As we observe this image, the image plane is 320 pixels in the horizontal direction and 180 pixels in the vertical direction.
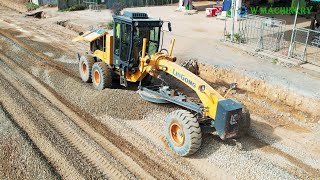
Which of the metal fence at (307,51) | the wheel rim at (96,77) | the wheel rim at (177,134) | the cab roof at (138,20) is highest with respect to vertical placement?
the cab roof at (138,20)

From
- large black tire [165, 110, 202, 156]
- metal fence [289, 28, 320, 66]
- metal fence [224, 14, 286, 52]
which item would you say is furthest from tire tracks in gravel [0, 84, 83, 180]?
metal fence [224, 14, 286, 52]

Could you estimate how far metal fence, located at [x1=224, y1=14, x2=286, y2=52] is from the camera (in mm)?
14406

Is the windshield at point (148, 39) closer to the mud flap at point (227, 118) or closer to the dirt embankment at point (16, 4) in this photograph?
the mud flap at point (227, 118)

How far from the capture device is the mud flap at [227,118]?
6.45m

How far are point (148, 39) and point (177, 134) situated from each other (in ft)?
9.89

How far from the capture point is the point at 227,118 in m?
A: 6.45

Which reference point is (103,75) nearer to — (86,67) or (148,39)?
(86,67)

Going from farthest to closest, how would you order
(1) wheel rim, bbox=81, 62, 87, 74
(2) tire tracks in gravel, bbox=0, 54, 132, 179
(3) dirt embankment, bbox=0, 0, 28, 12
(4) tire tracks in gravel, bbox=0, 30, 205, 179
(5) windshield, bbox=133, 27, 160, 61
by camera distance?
(3) dirt embankment, bbox=0, 0, 28, 12 < (1) wheel rim, bbox=81, 62, 87, 74 < (5) windshield, bbox=133, 27, 160, 61 < (2) tire tracks in gravel, bbox=0, 54, 132, 179 < (4) tire tracks in gravel, bbox=0, 30, 205, 179

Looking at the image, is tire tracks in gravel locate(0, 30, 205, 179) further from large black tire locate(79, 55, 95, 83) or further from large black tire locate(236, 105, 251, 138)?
large black tire locate(236, 105, 251, 138)

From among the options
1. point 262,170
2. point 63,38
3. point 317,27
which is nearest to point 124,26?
point 262,170

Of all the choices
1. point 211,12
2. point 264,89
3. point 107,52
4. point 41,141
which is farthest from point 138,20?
point 211,12

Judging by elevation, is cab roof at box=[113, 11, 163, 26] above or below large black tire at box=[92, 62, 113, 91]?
above

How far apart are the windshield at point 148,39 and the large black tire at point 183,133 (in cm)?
259

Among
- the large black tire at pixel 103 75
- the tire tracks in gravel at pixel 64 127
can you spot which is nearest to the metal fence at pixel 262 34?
the large black tire at pixel 103 75
